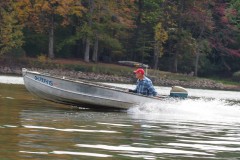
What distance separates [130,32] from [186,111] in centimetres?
4485

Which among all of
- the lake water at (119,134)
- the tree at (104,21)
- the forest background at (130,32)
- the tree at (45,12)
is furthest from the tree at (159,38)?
the lake water at (119,134)

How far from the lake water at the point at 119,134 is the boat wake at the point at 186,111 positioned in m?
0.03

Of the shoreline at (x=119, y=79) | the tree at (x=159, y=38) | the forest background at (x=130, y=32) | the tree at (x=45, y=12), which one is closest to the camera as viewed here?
the shoreline at (x=119, y=79)

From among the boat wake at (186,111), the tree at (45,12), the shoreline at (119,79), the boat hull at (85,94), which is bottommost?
the shoreline at (119,79)

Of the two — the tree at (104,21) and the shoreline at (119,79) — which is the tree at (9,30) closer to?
the shoreline at (119,79)

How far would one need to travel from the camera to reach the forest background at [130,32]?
6278cm

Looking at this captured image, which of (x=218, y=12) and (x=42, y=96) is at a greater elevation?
(x=218, y=12)

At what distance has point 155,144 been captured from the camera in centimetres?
1384

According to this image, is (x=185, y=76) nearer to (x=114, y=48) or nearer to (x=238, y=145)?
(x=114, y=48)

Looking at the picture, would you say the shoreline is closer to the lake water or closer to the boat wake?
the boat wake

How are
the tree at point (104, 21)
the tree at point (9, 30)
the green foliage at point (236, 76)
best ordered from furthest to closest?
the green foliage at point (236, 76) → the tree at point (104, 21) → the tree at point (9, 30)

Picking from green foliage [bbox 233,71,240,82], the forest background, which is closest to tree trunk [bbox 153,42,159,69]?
the forest background

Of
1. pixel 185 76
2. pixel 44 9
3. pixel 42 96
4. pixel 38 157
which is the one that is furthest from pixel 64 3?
pixel 38 157

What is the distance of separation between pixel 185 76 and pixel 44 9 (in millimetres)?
14927
